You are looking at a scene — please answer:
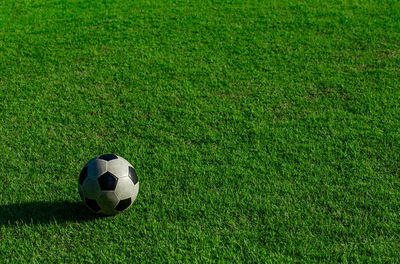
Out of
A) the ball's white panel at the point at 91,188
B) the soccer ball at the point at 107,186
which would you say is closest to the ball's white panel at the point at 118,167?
the soccer ball at the point at 107,186

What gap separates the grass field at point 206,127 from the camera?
3.39 m

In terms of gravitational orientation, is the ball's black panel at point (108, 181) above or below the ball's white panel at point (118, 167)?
below

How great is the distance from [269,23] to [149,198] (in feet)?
12.8

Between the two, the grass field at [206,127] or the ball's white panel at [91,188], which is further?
the grass field at [206,127]

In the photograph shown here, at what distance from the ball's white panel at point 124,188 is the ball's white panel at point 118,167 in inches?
1.7

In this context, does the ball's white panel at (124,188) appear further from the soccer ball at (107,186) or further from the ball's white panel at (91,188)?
the ball's white panel at (91,188)

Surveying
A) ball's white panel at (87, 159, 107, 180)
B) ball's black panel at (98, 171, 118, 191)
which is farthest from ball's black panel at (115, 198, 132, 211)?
ball's white panel at (87, 159, 107, 180)

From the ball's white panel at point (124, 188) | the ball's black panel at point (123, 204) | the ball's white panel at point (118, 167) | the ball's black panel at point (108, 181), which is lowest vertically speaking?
the ball's black panel at point (123, 204)

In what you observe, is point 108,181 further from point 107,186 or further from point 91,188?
point 91,188

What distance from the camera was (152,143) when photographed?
4328 millimetres

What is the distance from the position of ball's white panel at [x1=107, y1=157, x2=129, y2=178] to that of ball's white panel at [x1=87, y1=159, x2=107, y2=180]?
0.04m

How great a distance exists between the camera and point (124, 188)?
3336 mm

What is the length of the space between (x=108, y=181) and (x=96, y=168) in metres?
0.15

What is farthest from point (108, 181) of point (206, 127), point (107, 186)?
point (206, 127)
